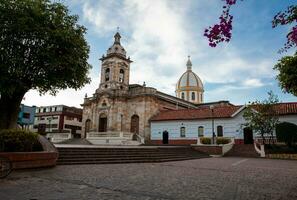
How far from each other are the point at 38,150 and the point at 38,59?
5965 millimetres

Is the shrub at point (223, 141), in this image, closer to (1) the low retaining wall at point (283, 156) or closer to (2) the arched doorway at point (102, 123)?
(1) the low retaining wall at point (283, 156)

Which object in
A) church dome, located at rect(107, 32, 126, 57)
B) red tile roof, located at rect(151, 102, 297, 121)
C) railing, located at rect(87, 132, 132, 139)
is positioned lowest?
railing, located at rect(87, 132, 132, 139)

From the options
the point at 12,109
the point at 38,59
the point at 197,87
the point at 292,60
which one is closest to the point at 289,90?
the point at 292,60

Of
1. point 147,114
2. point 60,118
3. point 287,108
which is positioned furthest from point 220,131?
point 60,118

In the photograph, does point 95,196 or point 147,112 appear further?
point 147,112

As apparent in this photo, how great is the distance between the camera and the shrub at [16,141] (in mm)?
10873

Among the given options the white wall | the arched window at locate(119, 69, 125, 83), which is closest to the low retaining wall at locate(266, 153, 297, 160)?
the white wall

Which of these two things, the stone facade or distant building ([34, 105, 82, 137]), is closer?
the stone facade

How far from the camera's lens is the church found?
34062mm

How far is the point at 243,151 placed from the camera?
28.7 metres

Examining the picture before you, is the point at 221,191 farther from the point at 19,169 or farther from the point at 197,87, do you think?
the point at 197,87

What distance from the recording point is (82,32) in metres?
17.3

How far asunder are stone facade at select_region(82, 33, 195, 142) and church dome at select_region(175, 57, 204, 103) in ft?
57.8

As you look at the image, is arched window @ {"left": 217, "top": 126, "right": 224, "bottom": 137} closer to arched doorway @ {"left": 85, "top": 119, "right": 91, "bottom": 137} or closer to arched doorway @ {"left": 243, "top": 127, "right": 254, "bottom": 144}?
arched doorway @ {"left": 243, "top": 127, "right": 254, "bottom": 144}
